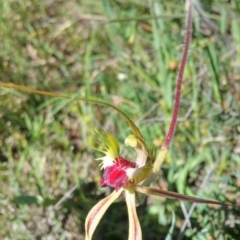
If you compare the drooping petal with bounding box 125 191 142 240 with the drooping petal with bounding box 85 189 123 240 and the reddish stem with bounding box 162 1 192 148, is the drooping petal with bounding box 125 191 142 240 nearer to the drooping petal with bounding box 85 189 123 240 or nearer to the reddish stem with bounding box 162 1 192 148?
the drooping petal with bounding box 85 189 123 240

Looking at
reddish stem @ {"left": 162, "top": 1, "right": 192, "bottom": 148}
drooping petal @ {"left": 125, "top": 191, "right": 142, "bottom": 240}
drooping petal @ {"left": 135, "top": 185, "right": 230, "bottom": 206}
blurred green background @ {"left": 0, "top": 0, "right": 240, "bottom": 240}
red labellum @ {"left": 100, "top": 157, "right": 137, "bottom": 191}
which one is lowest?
blurred green background @ {"left": 0, "top": 0, "right": 240, "bottom": 240}

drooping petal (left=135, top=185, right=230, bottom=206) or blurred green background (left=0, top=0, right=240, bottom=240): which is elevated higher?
drooping petal (left=135, top=185, right=230, bottom=206)

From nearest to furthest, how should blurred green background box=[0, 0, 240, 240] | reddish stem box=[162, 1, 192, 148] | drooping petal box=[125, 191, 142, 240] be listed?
1. drooping petal box=[125, 191, 142, 240]
2. reddish stem box=[162, 1, 192, 148]
3. blurred green background box=[0, 0, 240, 240]

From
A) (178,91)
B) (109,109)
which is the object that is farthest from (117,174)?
(109,109)

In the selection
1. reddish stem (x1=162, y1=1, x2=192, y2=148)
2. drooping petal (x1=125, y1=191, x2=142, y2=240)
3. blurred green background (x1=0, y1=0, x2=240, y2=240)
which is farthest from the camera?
blurred green background (x1=0, y1=0, x2=240, y2=240)

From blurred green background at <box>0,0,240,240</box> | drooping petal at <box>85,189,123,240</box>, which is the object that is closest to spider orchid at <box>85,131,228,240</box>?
drooping petal at <box>85,189,123,240</box>

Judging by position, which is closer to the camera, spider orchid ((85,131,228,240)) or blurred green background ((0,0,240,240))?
spider orchid ((85,131,228,240))

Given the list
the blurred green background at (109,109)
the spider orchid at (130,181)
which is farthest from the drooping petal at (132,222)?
the blurred green background at (109,109)
